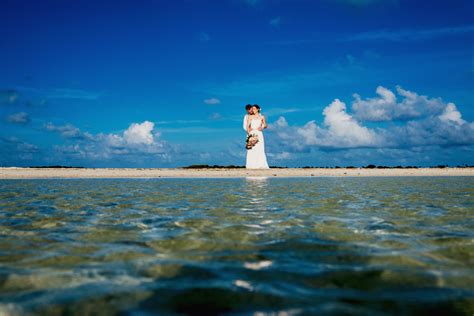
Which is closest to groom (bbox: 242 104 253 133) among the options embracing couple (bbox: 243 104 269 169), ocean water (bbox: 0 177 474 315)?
embracing couple (bbox: 243 104 269 169)

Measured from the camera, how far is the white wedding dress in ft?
86.3

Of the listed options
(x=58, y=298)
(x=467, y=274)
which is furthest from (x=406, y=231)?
(x=58, y=298)

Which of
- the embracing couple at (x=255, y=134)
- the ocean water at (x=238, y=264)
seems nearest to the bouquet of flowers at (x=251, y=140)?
the embracing couple at (x=255, y=134)

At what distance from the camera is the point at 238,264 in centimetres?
363

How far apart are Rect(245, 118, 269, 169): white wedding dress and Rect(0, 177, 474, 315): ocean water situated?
19.8m

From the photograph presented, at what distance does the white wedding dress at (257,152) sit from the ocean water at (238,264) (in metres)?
19.8

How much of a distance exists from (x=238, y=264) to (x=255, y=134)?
22.9m

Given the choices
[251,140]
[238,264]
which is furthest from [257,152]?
[238,264]

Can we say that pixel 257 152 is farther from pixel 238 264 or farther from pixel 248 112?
pixel 238 264

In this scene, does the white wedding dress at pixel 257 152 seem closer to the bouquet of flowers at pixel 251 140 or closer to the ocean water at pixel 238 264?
the bouquet of flowers at pixel 251 140

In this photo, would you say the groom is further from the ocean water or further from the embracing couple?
the ocean water

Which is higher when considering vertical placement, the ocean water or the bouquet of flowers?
the bouquet of flowers

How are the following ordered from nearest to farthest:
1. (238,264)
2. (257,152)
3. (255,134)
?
(238,264), (255,134), (257,152)

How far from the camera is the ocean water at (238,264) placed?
2.62 metres
